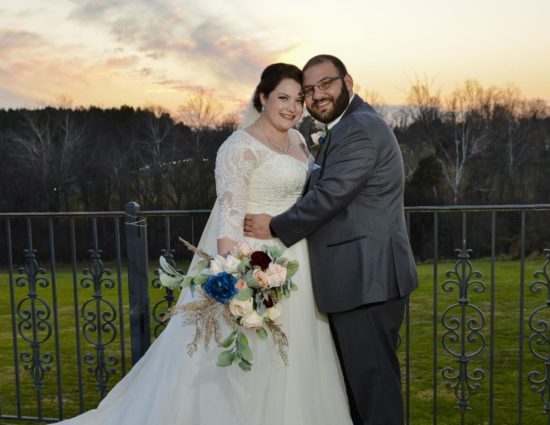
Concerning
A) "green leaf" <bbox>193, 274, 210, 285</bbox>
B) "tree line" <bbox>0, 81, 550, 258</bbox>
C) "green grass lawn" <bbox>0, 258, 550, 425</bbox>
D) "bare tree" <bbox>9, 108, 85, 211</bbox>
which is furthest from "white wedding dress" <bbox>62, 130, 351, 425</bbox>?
"bare tree" <bbox>9, 108, 85, 211</bbox>

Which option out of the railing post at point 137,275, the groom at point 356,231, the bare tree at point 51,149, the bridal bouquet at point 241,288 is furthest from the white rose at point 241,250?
the bare tree at point 51,149

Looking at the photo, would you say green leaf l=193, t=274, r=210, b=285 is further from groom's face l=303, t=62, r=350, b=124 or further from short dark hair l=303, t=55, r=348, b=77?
short dark hair l=303, t=55, r=348, b=77

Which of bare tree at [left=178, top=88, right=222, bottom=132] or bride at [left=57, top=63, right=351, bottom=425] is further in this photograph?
bare tree at [left=178, top=88, right=222, bottom=132]

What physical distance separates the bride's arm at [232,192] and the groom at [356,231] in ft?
0.36

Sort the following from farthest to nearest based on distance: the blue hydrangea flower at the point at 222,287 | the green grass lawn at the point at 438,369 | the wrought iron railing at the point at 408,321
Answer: the green grass lawn at the point at 438,369
the wrought iron railing at the point at 408,321
the blue hydrangea flower at the point at 222,287

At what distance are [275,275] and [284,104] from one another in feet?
3.10

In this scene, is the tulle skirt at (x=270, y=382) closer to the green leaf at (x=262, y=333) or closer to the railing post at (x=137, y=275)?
the green leaf at (x=262, y=333)

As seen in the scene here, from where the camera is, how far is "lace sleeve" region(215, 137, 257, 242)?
2.91m

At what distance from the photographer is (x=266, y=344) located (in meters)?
3.03

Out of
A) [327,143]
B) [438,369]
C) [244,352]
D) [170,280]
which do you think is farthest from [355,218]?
[438,369]

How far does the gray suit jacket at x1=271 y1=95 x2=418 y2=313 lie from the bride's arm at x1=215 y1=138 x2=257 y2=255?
18 centimetres

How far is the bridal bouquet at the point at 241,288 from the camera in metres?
2.59

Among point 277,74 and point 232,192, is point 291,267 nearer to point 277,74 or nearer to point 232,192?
point 232,192

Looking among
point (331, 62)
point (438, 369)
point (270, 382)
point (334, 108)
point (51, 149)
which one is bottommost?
point (438, 369)
